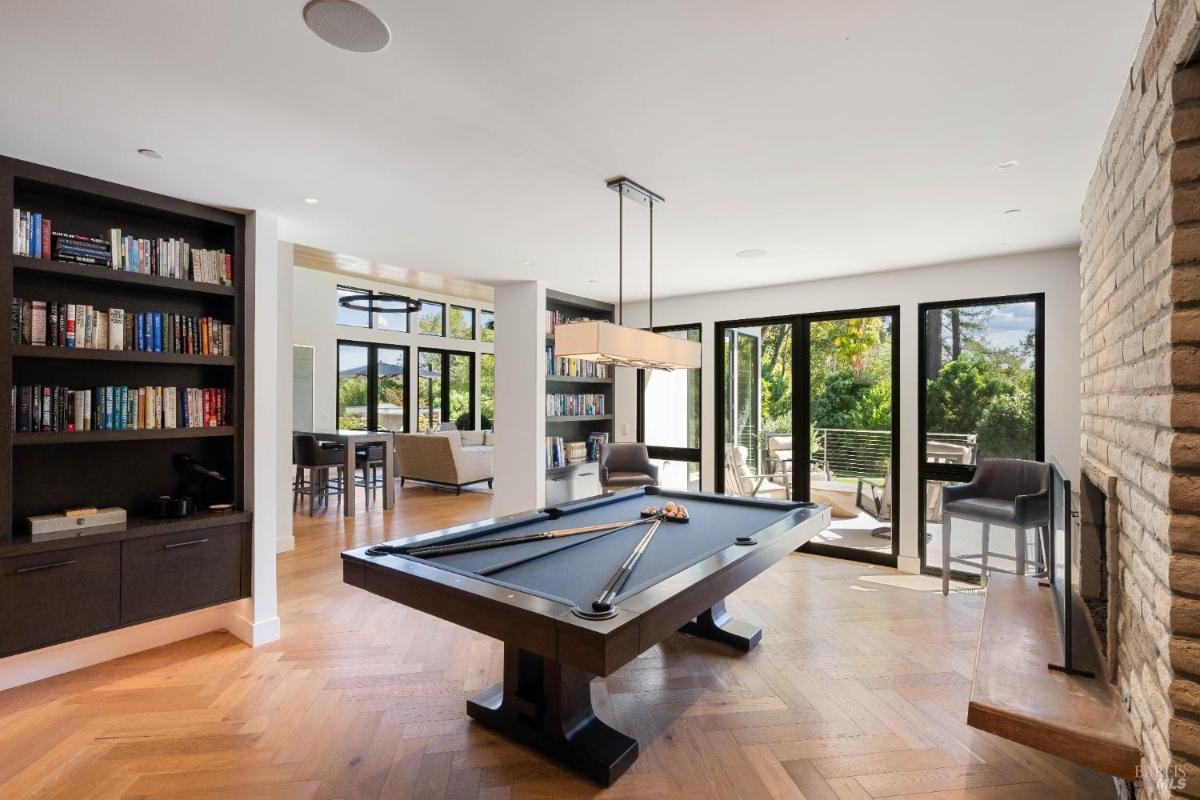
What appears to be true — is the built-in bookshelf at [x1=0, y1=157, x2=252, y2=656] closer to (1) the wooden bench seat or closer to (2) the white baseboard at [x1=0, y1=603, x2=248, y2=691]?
(2) the white baseboard at [x1=0, y1=603, x2=248, y2=691]

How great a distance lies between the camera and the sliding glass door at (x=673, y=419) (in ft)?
20.4

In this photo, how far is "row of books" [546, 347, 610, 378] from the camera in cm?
608

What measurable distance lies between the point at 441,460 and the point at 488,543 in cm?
566

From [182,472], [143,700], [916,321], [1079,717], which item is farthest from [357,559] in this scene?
[916,321]

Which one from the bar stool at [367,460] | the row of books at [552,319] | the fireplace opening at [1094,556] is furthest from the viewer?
the bar stool at [367,460]

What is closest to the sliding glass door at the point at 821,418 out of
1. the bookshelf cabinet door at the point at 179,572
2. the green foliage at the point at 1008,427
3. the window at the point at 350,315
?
the green foliage at the point at 1008,427

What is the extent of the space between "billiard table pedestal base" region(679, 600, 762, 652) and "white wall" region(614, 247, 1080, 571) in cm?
219

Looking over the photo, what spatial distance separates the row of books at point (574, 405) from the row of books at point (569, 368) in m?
0.24

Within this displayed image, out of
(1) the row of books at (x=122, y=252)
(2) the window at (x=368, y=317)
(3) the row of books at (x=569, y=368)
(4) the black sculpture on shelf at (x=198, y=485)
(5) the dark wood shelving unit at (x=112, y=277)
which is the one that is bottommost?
(4) the black sculpture on shelf at (x=198, y=485)

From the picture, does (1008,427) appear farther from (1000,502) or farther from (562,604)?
(562,604)

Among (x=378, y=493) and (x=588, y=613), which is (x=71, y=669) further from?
(x=378, y=493)

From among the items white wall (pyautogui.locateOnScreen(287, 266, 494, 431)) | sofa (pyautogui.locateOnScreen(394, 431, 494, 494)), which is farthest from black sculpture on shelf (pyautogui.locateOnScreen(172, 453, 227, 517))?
white wall (pyautogui.locateOnScreen(287, 266, 494, 431))

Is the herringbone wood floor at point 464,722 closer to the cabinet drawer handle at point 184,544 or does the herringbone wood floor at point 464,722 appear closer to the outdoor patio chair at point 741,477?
the cabinet drawer handle at point 184,544

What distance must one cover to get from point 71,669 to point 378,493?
17.9 feet
